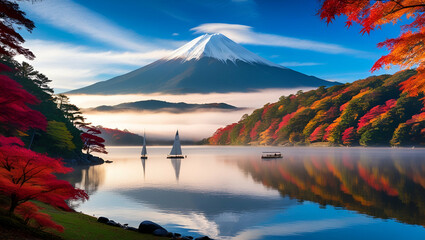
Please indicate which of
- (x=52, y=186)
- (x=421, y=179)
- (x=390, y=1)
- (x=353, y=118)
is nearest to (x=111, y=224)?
(x=52, y=186)

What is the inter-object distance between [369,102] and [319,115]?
17.3 metres

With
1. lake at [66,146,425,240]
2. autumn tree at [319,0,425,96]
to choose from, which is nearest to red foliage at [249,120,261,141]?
lake at [66,146,425,240]

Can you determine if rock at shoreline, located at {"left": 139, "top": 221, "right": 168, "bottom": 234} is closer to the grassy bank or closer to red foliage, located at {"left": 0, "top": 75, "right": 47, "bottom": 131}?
the grassy bank

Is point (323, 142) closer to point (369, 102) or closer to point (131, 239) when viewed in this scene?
point (369, 102)

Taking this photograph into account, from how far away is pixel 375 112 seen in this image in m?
102

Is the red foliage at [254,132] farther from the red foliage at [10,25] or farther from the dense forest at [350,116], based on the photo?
the red foliage at [10,25]

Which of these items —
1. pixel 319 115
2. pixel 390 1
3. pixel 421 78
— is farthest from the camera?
pixel 319 115

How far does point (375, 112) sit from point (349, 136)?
11.0 m

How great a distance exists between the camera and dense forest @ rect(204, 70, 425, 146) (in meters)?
97.4

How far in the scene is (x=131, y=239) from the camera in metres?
13.8

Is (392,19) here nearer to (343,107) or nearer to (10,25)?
(10,25)

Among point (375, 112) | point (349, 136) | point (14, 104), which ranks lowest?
point (14, 104)

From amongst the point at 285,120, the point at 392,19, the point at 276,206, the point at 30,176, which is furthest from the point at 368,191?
the point at 285,120

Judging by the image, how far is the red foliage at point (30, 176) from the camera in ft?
34.5
